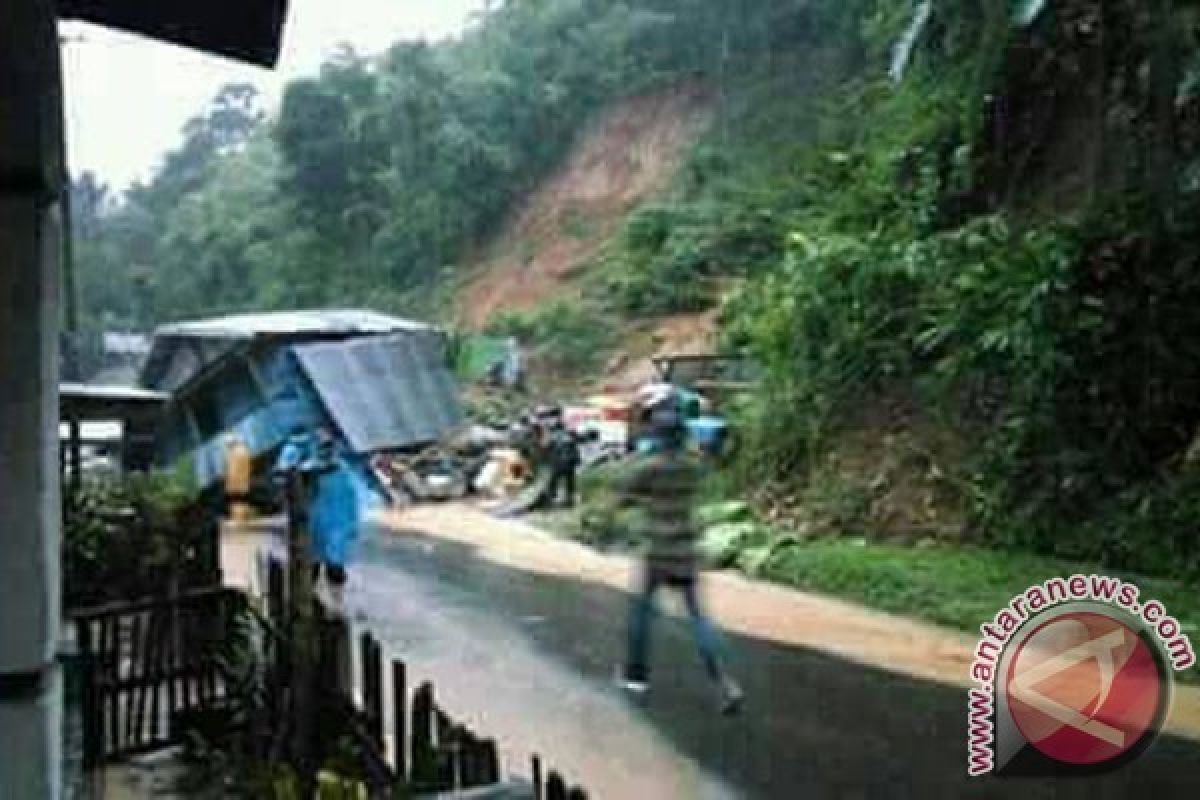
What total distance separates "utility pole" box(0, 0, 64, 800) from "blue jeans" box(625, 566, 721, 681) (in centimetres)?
445

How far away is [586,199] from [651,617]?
32.4 m

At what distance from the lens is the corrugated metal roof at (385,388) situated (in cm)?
2383

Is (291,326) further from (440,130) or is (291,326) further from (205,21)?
(205,21)

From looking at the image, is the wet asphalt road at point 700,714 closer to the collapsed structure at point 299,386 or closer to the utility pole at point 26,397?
the utility pole at point 26,397

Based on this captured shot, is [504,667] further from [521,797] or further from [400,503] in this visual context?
[400,503]

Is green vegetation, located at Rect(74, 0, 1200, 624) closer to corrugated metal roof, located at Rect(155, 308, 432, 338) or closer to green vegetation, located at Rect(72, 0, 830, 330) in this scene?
corrugated metal roof, located at Rect(155, 308, 432, 338)

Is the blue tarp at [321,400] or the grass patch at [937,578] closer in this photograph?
the grass patch at [937,578]

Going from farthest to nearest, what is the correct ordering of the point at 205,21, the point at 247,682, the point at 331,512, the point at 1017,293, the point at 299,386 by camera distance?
the point at 299,386
the point at 1017,293
the point at 331,512
the point at 247,682
the point at 205,21

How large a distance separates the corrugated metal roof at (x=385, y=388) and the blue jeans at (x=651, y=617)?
1593 centimetres

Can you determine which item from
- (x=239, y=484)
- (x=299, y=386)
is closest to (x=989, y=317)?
(x=239, y=484)

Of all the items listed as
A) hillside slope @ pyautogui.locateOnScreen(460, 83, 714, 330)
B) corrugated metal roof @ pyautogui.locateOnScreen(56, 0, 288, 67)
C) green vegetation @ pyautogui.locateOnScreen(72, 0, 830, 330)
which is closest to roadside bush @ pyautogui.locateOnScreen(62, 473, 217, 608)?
corrugated metal roof @ pyautogui.locateOnScreen(56, 0, 288, 67)

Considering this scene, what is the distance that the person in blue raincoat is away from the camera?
11.6 m

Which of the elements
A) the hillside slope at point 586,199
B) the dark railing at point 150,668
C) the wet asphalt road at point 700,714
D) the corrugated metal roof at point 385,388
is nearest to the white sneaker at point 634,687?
the wet asphalt road at point 700,714

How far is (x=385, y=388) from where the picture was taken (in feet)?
81.7
